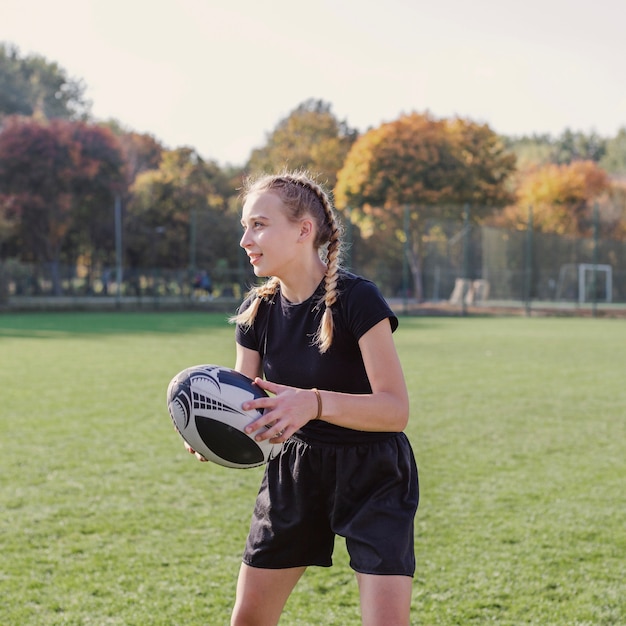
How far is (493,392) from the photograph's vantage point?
11.1m

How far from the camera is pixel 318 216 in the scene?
9.34 ft

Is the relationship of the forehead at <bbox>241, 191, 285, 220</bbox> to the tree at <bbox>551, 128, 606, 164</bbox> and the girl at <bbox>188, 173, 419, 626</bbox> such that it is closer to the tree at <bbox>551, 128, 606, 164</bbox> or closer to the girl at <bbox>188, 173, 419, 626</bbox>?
the girl at <bbox>188, 173, 419, 626</bbox>

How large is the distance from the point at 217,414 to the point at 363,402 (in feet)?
1.48

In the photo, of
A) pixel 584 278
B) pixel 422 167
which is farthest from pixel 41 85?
pixel 584 278

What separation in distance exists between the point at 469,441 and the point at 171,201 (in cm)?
3652

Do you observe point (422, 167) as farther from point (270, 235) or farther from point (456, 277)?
point (270, 235)

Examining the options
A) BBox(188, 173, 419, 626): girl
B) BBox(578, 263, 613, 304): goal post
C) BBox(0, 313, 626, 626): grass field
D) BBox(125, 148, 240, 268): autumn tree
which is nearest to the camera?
BBox(188, 173, 419, 626): girl

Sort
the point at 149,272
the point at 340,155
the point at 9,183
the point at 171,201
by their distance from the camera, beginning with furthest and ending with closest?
1. the point at 340,155
2. the point at 171,201
3. the point at 9,183
4. the point at 149,272

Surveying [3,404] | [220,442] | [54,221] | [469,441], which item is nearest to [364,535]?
[220,442]

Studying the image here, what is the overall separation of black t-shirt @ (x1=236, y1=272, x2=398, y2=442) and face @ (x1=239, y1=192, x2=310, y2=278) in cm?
17

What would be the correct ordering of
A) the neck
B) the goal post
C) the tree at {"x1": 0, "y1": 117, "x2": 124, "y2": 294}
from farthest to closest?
the tree at {"x1": 0, "y1": 117, "x2": 124, "y2": 294}, the goal post, the neck

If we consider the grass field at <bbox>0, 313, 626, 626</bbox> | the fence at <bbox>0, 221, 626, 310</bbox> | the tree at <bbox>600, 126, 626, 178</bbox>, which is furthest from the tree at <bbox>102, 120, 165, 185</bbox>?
the tree at <bbox>600, 126, 626, 178</bbox>

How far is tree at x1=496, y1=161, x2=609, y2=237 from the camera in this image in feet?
153

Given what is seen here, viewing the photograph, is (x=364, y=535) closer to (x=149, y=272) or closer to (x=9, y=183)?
(x=149, y=272)
